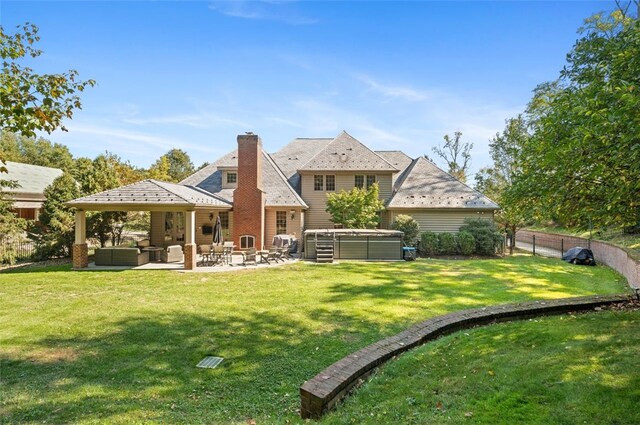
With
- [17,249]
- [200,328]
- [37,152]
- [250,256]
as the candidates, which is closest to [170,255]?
[250,256]

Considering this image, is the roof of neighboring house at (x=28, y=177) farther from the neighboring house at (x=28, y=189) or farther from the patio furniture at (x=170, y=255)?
the patio furniture at (x=170, y=255)

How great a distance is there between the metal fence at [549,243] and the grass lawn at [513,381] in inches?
718

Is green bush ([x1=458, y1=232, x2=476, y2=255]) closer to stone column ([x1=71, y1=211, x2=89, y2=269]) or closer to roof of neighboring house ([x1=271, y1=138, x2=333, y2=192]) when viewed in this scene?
roof of neighboring house ([x1=271, y1=138, x2=333, y2=192])

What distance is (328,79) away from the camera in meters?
16.7

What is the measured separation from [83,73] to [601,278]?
17.9m

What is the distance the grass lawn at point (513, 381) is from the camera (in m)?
3.55

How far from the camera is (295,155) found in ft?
92.0

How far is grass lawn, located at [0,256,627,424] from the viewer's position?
4.36 meters

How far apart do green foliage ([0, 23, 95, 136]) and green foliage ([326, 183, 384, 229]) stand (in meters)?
16.0

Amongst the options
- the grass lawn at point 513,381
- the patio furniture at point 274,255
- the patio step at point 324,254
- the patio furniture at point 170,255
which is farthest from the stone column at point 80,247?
the grass lawn at point 513,381

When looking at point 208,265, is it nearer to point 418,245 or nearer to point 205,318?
point 205,318

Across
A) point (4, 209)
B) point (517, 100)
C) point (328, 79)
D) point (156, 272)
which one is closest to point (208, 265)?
point (156, 272)

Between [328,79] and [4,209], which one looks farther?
[328,79]

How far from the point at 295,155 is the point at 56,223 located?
55.2ft
